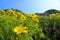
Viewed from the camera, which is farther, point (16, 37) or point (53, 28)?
point (53, 28)

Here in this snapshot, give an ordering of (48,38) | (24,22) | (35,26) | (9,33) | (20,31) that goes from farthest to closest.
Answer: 1. (48,38)
2. (35,26)
3. (24,22)
4. (9,33)
5. (20,31)

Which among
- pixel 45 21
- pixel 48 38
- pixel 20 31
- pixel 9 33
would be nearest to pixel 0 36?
pixel 9 33

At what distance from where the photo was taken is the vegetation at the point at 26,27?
6.10m

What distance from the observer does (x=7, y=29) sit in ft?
20.4

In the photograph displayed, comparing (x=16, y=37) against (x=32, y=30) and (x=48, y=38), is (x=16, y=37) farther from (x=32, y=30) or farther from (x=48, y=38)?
(x=48, y=38)

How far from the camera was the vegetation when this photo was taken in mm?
6098

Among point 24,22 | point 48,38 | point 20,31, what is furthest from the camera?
point 48,38

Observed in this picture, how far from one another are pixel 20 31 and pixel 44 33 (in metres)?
3.84

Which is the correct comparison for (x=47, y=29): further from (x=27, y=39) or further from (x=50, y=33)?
(x=27, y=39)

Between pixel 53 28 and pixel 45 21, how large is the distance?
17.8 inches

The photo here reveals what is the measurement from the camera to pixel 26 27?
6180mm

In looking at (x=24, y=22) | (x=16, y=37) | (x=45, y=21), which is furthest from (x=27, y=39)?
(x=45, y=21)

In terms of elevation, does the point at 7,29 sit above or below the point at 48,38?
above

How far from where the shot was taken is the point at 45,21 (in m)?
10.0
